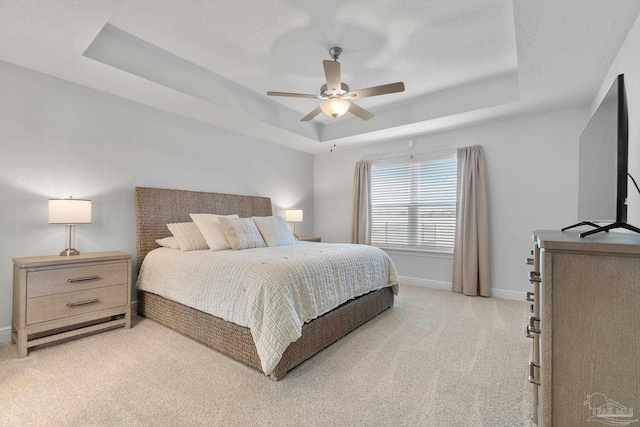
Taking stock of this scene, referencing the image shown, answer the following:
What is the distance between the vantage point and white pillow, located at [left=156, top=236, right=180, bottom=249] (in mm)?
3217

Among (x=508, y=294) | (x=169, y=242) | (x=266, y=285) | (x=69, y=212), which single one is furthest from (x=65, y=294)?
(x=508, y=294)

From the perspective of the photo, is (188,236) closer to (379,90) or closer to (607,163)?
(379,90)

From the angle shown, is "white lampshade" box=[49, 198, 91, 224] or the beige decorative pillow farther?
the beige decorative pillow

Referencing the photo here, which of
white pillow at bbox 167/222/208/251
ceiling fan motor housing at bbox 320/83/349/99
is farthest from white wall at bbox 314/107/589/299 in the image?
white pillow at bbox 167/222/208/251

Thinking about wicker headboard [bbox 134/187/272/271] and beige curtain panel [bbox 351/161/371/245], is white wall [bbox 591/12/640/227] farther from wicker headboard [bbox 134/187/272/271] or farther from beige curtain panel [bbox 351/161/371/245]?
wicker headboard [bbox 134/187/272/271]

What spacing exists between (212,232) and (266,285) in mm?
1554

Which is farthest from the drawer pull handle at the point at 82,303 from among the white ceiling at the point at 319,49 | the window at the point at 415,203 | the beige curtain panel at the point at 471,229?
the beige curtain panel at the point at 471,229

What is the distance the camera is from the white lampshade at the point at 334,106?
9.14 ft

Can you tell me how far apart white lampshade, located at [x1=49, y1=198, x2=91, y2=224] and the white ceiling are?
4.01ft

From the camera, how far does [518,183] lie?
3.87 m

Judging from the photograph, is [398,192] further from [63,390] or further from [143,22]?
[63,390]

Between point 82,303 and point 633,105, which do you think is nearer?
point 633,105

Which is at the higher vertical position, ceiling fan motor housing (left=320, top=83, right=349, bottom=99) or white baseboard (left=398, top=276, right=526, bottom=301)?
ceiling fan motor housing (left=320, top=83, right=349, bottom=99)

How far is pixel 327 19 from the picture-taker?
242cm
